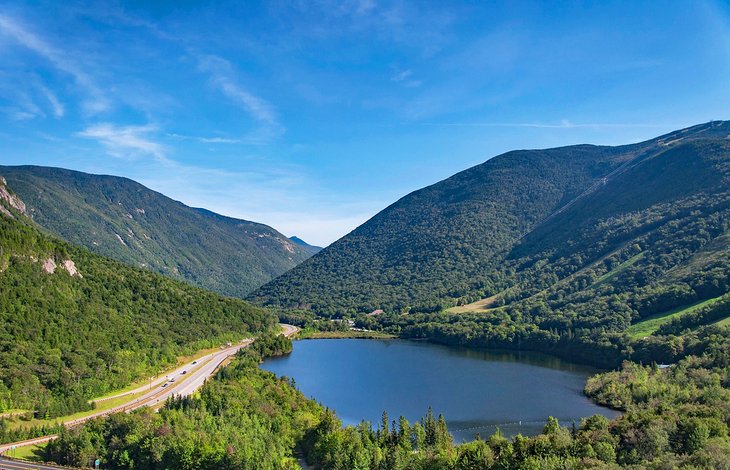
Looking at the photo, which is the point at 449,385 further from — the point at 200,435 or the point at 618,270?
the point at 618,270


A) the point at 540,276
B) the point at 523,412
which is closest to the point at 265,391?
the point at 523,412

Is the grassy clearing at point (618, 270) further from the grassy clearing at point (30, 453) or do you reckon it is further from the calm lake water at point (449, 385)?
the grassy clearing at point (30, 453)

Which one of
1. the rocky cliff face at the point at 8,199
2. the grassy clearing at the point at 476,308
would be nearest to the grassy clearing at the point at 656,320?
the grassy clearing at the point at 476,308

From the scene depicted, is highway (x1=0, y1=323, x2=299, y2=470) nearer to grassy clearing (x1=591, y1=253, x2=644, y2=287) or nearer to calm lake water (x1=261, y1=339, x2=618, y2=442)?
calm lake water (x1=261, y1=339, x2=618, y2=442)

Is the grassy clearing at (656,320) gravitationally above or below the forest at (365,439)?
above

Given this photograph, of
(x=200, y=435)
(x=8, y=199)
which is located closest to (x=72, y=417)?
(x=200, y=435)
